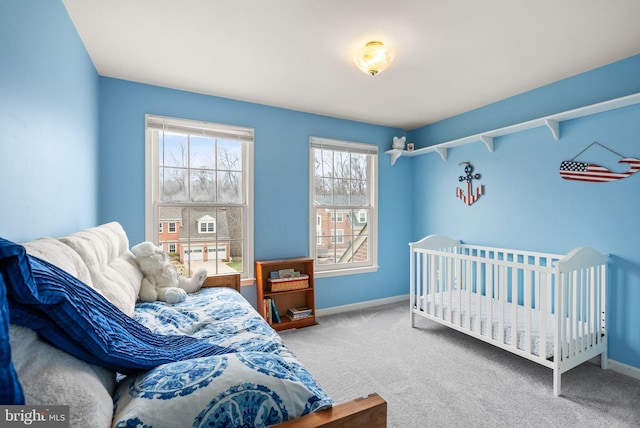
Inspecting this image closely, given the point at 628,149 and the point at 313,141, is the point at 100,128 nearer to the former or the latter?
the point at 313,141

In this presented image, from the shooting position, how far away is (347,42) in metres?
2.01

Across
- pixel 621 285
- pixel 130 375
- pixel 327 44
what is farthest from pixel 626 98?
pixel 130 375

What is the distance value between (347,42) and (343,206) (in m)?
2.04

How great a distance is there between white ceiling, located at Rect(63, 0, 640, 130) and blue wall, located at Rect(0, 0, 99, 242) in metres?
0.34

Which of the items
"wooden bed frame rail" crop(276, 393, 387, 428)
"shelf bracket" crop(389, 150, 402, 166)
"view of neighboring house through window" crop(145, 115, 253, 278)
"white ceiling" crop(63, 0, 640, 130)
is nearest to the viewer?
"wooden bed frame rail" crop(276, 393, 387, 428)

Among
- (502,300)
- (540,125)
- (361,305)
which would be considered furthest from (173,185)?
(540,125)

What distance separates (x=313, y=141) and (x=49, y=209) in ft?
8.21

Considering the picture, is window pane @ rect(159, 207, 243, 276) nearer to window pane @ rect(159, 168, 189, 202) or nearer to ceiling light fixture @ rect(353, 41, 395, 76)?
window pane @ rect(159, 168, 189, 202)

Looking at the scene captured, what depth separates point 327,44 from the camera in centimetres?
204

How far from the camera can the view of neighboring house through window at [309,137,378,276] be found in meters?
3.57

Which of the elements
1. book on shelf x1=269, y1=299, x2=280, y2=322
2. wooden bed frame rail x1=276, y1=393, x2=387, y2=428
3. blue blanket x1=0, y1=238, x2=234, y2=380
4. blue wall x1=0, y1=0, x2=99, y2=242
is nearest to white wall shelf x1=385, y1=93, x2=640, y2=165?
book on shelf x1=269, y1=299, x2=280, y2=322

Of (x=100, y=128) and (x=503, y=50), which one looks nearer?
(x=503, y=50)

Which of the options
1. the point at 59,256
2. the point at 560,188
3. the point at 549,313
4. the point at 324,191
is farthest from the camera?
the point at 324,191

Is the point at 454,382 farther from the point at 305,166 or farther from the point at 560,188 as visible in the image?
the point at 305,166
